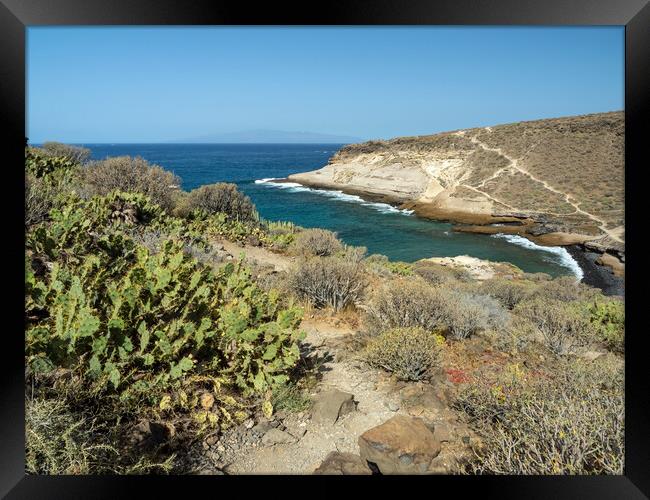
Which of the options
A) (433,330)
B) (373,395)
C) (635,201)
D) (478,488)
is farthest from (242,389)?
(635,201)

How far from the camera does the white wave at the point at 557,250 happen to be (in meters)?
15.5

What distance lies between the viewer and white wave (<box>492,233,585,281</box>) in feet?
51.0

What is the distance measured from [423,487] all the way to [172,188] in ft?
30.1

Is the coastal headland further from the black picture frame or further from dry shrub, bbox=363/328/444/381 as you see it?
the black picture frame

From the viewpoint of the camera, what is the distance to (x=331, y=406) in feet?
9.91

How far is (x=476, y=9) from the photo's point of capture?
2.37m

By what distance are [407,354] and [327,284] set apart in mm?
2108

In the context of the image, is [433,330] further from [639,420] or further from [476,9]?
[476,9]

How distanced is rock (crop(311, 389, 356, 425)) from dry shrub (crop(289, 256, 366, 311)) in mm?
2335

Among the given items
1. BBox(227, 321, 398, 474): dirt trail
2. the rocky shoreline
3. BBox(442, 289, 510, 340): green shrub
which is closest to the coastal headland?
the rocky shoreline

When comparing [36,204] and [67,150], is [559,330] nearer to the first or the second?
[36,204]

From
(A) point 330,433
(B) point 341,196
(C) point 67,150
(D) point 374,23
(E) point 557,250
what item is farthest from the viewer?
(B) point 341,196

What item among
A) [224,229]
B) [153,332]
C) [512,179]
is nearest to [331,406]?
[153,332]

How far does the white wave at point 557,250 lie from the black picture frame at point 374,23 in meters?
12.4
